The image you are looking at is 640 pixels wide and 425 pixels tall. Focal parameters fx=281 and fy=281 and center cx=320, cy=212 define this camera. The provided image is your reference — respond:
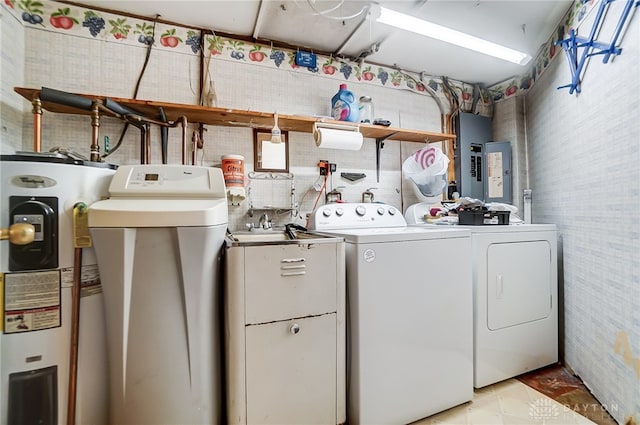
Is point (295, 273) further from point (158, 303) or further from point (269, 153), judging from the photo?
point (269, 153)

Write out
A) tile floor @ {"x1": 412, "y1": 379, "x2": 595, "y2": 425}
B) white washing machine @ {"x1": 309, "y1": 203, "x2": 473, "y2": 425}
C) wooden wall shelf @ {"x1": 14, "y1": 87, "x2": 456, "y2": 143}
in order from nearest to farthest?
1. white washing machine @ {"x1": 309, "y1": 203, "x2": 473, "y2": 425}
2. tile floor @ {"x1": 412, "y1": 379, "x2": 595, "y2": 425}
3. wooden wall shelf @ {"x1": 14, "y1": 87, "x2": 456, "y2": 143}

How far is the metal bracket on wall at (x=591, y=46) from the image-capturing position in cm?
142

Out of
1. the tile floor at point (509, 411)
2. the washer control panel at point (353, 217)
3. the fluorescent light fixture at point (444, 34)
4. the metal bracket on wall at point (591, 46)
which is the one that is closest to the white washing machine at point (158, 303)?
the washer control panel at point (353, 217)

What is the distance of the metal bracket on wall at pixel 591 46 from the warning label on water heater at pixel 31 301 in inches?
113

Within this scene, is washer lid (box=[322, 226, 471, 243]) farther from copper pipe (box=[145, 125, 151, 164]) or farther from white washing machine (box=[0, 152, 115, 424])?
copper pipe (box=[145, 125, 151, 164])

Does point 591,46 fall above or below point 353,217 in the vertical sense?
above

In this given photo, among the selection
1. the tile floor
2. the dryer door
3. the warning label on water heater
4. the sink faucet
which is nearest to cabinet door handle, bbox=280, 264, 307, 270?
the sink faucet

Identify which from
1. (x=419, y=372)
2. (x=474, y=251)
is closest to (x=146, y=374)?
(x=419, y=372)

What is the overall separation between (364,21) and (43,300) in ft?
7.85

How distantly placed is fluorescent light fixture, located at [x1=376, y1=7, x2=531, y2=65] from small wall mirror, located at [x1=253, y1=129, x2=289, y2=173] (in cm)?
106

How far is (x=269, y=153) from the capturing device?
222 cm

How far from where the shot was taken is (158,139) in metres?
1.99

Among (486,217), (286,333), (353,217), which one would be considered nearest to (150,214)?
(286,333)

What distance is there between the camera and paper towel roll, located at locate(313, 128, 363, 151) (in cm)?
203
